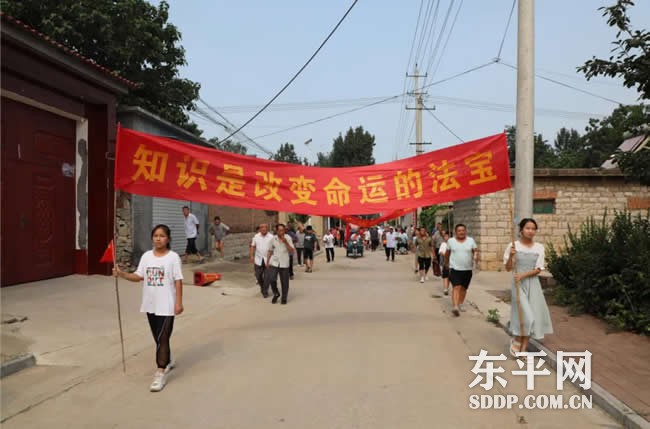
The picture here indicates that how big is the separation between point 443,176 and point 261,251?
5.29m

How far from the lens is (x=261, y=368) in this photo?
5738 mm

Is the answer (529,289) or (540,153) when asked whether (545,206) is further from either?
(540,153)

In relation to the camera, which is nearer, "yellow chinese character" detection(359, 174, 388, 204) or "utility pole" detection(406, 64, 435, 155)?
"yellow chinese character" detection(359, 174, 388, 204)

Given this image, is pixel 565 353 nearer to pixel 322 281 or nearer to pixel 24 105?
pixel 322 281

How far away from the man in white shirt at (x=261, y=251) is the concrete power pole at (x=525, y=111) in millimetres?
5329

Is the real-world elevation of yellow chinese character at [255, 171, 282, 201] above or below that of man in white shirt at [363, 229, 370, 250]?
above

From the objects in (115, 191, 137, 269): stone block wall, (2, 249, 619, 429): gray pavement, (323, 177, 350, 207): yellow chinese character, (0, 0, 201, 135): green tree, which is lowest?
(2, 249, 619, 429): gray pavement

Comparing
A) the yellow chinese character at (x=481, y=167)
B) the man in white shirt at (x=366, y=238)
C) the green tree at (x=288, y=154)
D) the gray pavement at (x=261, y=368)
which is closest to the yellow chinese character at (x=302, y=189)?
the gray pavement at (x=261, y=368)

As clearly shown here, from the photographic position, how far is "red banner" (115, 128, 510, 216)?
6.99m

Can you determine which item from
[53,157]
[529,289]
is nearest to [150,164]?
[529,289]

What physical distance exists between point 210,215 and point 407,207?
14.4m

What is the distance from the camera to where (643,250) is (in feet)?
24.9

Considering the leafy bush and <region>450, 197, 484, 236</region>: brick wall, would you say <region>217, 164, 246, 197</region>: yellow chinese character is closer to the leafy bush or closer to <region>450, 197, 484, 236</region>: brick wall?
the leafy bush

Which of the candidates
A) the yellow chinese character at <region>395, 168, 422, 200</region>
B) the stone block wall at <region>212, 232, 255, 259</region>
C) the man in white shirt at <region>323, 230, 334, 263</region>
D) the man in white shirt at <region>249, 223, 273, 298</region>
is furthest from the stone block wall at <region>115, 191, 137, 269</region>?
the man in white shirt at <region>323, 230, 334, 263</region>
